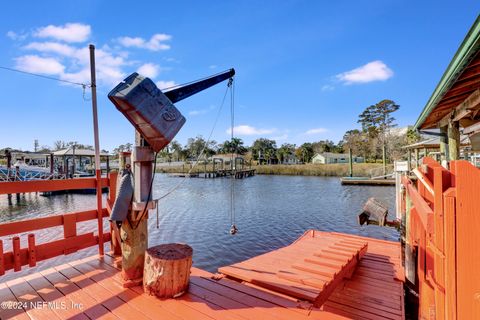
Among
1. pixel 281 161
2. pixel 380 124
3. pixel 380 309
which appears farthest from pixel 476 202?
pixel 281 161

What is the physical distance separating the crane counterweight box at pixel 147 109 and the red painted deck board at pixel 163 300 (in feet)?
5.22

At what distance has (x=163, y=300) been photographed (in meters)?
2.52

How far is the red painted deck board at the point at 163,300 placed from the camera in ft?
7.58

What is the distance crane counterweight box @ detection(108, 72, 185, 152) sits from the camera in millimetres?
2360

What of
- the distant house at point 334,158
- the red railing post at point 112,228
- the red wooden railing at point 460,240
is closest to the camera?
the red wooden railing at point 460,240

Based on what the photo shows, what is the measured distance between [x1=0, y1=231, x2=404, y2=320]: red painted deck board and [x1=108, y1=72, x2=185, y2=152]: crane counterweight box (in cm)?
159

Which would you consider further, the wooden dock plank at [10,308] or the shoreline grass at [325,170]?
the shoreline grass at [325,170]

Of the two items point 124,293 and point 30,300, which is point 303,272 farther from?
point 30,300

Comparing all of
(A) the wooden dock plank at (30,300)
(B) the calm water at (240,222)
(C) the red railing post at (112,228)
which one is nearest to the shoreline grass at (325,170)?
(B) the calm water at (240,222)

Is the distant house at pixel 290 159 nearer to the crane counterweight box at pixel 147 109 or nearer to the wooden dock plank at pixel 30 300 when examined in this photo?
the crane counterweight box at pixel 147 109

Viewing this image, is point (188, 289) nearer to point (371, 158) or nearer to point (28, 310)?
point (28, 310)

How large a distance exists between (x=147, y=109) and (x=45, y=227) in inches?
82.8

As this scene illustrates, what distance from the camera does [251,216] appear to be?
13.8 meters

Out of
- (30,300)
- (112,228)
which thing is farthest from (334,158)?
(30,300)
